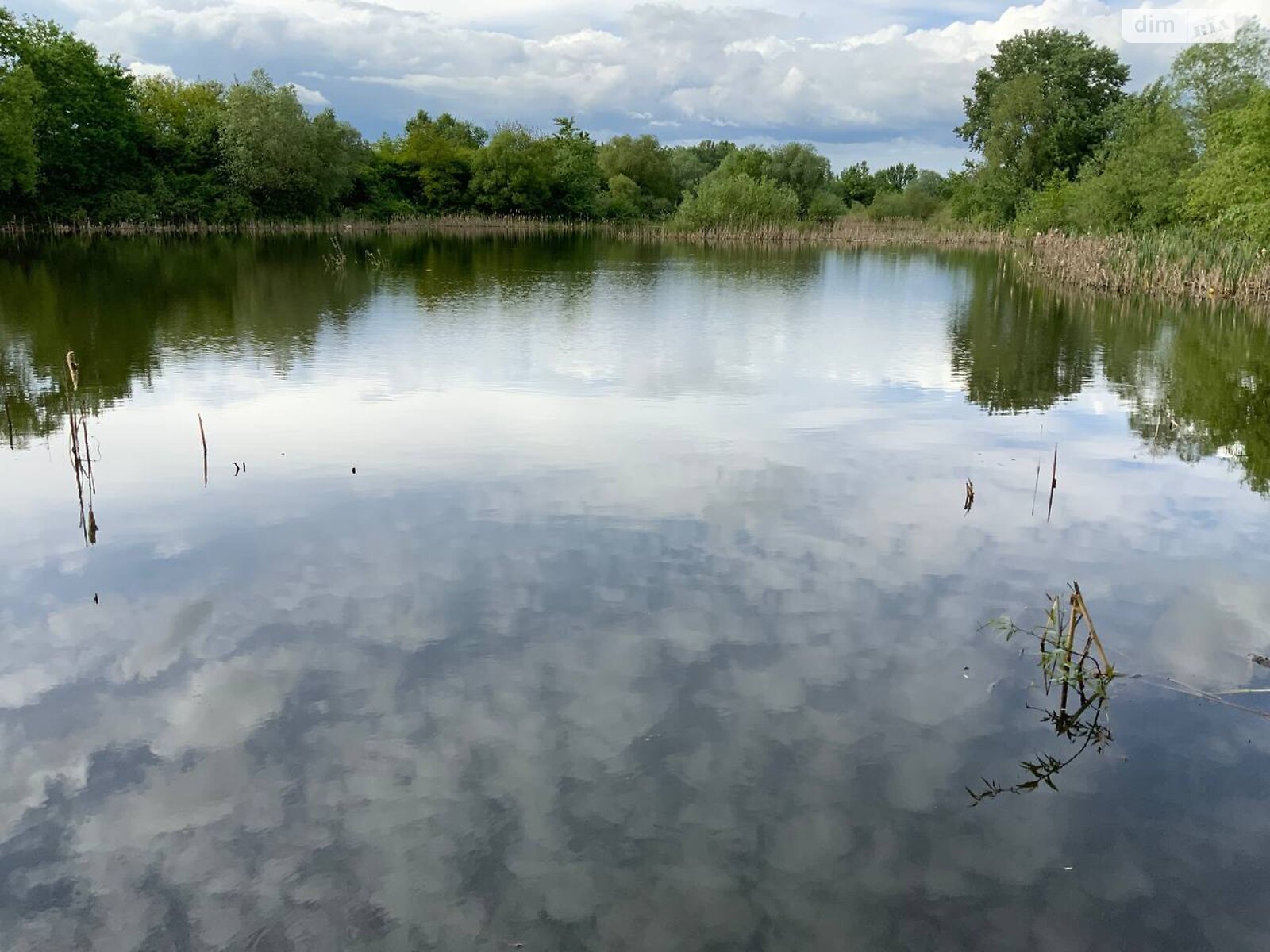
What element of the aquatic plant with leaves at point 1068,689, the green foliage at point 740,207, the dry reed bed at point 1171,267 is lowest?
the aquatic plant with leaves at point 1068,689

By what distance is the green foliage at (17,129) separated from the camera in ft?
137

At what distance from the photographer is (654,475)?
9.30 meters

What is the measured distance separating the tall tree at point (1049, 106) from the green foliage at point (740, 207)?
49.8 feet

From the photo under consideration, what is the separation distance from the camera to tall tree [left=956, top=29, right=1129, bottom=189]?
61844 mm

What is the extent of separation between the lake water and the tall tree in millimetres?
55320

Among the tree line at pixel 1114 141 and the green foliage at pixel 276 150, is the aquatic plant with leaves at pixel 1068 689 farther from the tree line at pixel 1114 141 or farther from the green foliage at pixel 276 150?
the green foliage at pixel 276 150

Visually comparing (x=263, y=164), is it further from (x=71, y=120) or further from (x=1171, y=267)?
(x=1171, y=267)

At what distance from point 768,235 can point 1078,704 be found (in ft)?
171

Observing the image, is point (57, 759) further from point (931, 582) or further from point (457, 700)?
point (931, 582)

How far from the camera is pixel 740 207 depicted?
5778cm

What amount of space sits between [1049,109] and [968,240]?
37.9ft

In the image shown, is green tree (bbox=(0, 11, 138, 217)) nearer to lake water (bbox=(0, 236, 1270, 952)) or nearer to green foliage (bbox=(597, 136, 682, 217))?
green foliage (bbox=(597, 136, 682, 217))

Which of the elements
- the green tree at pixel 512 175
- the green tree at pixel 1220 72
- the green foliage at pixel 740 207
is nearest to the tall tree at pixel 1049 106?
the green foliage at pixel 740 207

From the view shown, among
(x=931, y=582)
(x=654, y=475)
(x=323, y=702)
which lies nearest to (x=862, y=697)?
(x=931, y=582)
